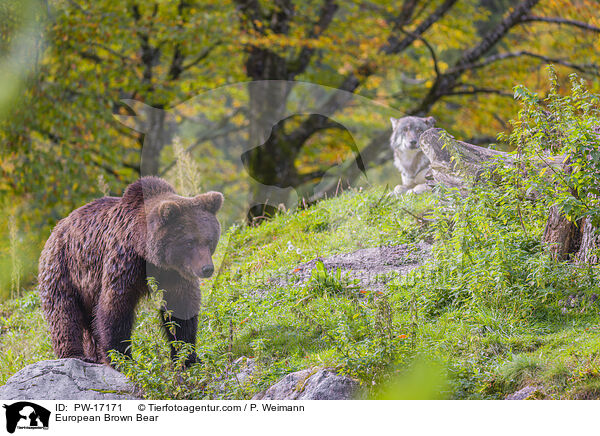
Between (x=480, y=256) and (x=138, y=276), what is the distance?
2826 mm

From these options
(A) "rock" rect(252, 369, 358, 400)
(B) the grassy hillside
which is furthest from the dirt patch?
(A) "rock" rect(252, 369, 358, 400)

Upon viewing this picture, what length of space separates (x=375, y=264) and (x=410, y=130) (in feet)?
10.2

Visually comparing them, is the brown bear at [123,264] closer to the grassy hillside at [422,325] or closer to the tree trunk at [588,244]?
the grassy hillside at [422,325]

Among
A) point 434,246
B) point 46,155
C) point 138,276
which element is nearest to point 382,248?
point 434,246

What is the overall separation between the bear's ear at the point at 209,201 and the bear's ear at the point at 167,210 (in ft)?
0.71

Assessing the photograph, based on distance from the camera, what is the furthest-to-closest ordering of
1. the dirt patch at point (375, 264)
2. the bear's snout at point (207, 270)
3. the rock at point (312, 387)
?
1. the dirt patch at point (375, 264)
2. the bear's snout at point (207, 270)
3. the rock at point (312, 387)

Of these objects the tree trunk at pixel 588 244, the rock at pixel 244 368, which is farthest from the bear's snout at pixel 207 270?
the tree trunk at pixel 588 244

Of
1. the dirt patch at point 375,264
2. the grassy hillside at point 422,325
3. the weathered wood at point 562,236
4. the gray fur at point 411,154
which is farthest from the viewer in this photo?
the gray fur at point 411,154

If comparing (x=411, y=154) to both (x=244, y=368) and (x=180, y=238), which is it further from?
(x=244, y=368)

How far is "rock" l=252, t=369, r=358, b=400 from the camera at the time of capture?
4160 millimetres

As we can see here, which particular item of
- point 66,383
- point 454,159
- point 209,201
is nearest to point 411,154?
point 454,159

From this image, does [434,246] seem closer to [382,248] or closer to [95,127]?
[382,248]

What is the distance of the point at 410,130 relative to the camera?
28.7 ft

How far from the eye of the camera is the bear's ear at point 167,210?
16.1ft
